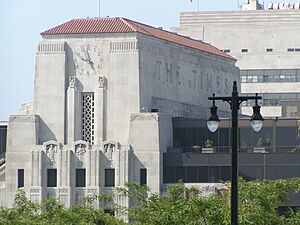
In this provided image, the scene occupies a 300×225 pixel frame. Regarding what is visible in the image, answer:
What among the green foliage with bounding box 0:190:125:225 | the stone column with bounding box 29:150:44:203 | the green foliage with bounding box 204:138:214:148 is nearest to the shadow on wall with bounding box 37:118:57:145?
the stone column with bounding box 29:150:44:203

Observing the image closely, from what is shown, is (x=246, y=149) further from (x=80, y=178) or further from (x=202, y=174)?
(x=80, y=178)

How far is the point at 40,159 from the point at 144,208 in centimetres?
5380

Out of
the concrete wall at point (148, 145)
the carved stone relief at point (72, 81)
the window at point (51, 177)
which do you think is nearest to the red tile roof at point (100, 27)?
the carved stone relief at point (72, 81)

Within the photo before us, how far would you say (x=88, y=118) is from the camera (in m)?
180

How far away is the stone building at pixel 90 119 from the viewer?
6826 inches

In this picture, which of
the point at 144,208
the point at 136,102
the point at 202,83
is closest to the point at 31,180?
the point at 136,102

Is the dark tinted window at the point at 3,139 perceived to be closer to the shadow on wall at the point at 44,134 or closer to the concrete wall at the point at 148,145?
the shadow on wall at the point at 44,134

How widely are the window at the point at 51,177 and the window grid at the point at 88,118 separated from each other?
6601 millimetres

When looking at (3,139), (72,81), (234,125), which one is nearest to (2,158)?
(3,139)

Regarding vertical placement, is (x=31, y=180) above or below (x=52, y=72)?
below

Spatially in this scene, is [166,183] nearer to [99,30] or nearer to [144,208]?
[99,30]

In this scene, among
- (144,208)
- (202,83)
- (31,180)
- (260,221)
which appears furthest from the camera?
(202,83)

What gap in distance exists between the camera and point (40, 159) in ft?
571

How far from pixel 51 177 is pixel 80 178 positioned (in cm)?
290
